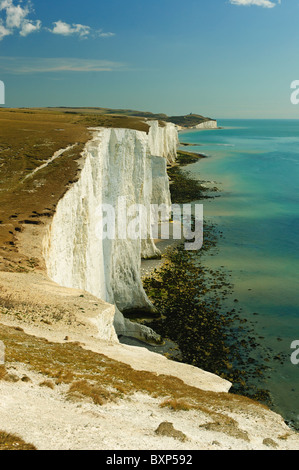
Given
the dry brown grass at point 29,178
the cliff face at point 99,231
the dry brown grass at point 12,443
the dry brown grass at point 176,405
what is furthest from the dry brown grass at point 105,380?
the cliff face at point 99,231

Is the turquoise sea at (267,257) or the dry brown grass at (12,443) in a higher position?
the dry brown grass at (12,443)

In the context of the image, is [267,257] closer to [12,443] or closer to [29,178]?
[29,178]

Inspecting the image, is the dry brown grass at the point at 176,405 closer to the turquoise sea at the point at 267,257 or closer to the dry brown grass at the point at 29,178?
the dry brown grass at the point at 29,178

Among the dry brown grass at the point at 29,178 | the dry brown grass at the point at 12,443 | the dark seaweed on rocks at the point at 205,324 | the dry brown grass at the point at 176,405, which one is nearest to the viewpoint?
the dry brown grass at the point at 12,443

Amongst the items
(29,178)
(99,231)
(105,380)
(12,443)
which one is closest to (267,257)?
(99,231)

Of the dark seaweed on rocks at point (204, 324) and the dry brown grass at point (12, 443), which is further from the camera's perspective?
the dark seaweed on rocks at point (204, 324)

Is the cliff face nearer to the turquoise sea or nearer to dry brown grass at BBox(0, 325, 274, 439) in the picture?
dry brown grass at BBox(0, 325, 274, 439)
